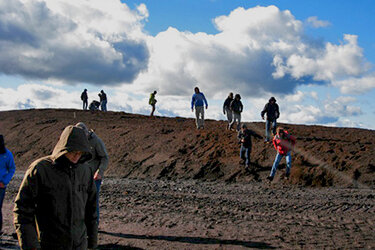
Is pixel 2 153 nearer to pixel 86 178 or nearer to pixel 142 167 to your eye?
pixel 86 178

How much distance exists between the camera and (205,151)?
18.5 meters

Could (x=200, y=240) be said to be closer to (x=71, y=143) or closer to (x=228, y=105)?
(x=71, y=143)

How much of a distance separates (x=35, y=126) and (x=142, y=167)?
13317 millimetres

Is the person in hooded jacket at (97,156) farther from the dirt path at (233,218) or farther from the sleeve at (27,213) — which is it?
the sleeve at (27,213)

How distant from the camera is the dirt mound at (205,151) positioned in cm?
1492

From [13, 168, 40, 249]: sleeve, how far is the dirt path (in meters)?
3.91

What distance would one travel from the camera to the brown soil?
775 centimetres

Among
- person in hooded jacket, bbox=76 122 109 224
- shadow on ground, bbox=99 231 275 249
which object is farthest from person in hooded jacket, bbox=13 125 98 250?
shadow on ground, bbox=99 231 275 249

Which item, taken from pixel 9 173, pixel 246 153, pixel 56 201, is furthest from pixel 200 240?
pixel 246 153

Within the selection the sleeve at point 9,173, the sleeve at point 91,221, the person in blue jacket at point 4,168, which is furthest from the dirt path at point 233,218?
the sleeve at point 91,221

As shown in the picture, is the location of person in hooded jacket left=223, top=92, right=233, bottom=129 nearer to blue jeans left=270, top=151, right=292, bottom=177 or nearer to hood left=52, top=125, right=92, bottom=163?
blue jeans left=270, top=151, right=292, bottom=177

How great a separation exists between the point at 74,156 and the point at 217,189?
10.8 meters

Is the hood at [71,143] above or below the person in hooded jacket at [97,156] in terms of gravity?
above

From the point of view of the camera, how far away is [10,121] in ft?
102
